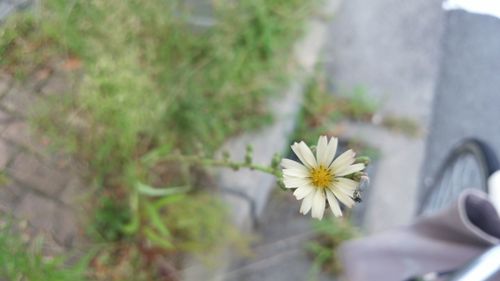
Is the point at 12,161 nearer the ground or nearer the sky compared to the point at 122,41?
nearer the ground

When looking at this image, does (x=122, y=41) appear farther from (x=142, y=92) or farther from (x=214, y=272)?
(x=214, y=272)

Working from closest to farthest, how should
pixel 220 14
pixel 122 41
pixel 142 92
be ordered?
pixel 122 41
pixel 142 92
pixel 220 14

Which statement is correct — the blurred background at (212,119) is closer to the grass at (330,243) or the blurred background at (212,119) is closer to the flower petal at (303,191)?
the grass at (330,243)

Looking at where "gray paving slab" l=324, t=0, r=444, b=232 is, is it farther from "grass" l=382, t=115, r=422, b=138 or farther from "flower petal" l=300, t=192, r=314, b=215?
"flower petal" l=300, t=192, r=314, b=215

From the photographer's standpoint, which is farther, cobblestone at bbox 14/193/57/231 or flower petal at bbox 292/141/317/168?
cobblestone at bbox 14/193/57/231

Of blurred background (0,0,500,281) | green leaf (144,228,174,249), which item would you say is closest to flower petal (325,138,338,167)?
blurred background (0,0,500,281)

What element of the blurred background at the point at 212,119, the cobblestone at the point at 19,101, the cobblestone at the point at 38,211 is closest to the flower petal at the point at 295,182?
the blurred background at the point at 212,119

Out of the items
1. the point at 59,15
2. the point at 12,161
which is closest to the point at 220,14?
the point at 59,15
